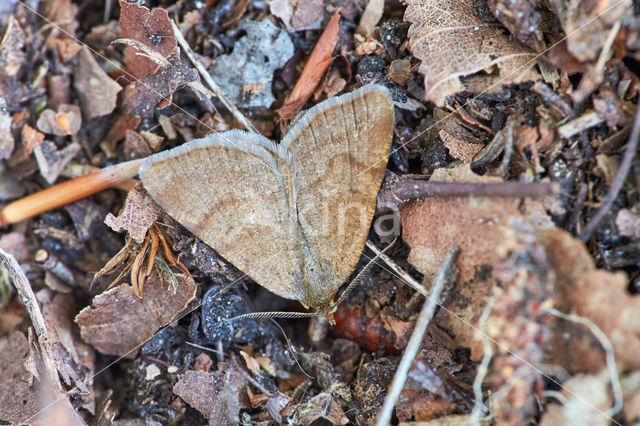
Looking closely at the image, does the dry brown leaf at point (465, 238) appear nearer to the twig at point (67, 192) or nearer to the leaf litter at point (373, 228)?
the leaf litter at point (373, 228)

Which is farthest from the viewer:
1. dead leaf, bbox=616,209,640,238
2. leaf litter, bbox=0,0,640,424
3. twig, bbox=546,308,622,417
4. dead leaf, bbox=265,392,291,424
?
dead leaf, bbox=265,392,291,424

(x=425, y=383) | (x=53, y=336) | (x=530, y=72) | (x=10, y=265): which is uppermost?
(x=530, y=72)

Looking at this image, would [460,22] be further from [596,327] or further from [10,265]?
[10,265]

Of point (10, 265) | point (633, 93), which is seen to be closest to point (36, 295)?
point (10, 265)

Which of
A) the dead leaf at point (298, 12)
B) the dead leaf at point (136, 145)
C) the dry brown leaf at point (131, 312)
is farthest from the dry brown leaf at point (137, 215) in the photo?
the dead leaf at point (298, 12)

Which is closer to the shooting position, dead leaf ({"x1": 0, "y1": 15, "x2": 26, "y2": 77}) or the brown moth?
the brown moth

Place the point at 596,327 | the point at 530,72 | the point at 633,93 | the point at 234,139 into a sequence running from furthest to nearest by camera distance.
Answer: the point at 234,139 < the point at 530,72 < the point at 633,93 < the point at 596,327

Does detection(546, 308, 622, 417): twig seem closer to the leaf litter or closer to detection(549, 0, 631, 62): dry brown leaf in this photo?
the leaf litter

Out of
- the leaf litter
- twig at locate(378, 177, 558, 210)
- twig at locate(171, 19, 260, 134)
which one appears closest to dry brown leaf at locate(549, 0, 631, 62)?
the leaf litter
